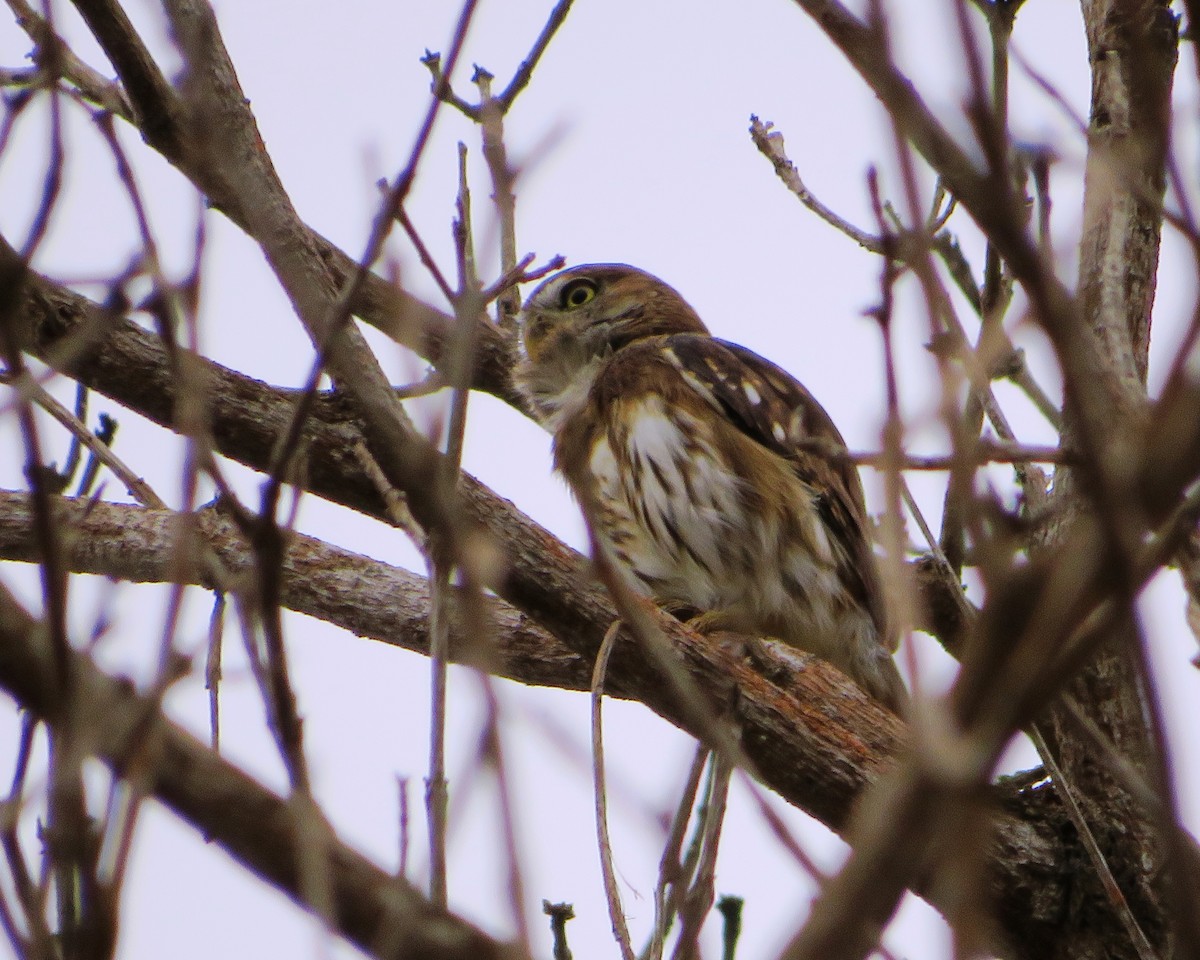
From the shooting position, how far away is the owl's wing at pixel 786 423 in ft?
18.6

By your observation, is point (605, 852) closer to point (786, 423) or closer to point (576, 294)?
point (786, 423)

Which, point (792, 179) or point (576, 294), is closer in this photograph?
point (792, 179)

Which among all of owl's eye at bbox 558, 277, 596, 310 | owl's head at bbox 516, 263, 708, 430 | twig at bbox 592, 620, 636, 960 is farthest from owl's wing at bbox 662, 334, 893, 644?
twig at bbox 592, 620, 636, 960

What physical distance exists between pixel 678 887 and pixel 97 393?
2939 mm

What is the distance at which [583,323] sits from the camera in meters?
6.86

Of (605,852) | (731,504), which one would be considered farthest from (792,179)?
(605,852)

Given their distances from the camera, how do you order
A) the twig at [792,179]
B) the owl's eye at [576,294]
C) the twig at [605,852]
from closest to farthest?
the twig at [605,852] < the twig at [792,179] < the owl's eye at [576,294]

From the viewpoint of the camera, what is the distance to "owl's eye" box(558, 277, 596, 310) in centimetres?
695

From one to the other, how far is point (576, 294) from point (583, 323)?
0.64ft

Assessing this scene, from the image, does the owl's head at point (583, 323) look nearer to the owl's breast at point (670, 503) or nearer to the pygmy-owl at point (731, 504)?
the pygmy-owl at point (731, 504)

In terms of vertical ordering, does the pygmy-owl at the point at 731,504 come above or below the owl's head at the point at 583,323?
below

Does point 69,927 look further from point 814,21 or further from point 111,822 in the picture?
point 814,21

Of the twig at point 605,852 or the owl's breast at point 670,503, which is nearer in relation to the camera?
the twig at point 605,852

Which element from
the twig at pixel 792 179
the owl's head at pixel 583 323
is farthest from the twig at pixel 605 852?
the owl's head at pixel 583 323
